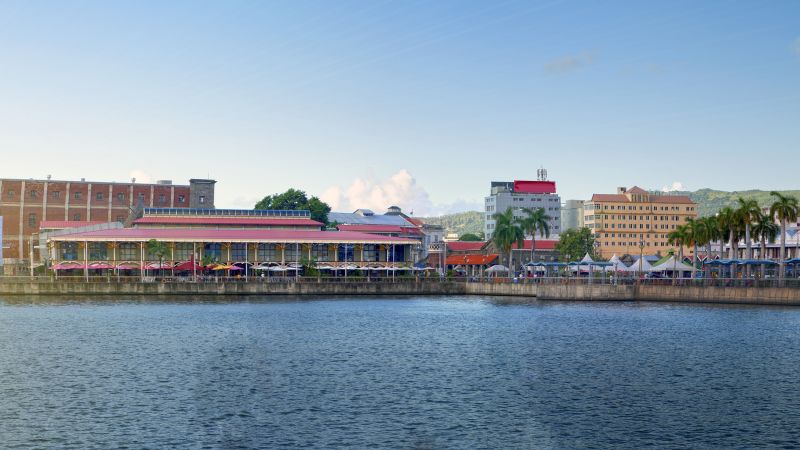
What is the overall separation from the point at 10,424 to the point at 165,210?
12916cm

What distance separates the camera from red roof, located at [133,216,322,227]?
520 feet

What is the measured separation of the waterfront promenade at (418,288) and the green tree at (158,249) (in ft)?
22.9

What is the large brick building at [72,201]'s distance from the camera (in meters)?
181

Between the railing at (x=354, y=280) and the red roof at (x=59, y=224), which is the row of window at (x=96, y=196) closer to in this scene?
the red roof at (x=59, y=224)

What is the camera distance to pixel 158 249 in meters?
139

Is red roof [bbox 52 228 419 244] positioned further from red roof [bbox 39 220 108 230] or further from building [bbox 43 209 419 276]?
red roof [bbox 39 220 108 230]

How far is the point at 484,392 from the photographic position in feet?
158

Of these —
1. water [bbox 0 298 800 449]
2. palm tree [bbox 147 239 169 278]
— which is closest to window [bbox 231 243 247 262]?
palm tree [bbox 147 239 169 278]

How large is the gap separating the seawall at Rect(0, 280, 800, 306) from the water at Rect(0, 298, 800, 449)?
1273cm

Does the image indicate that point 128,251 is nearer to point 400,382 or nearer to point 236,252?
point 236,252

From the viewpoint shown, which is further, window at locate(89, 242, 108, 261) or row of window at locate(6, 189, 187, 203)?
row of window at locate(6, 189, 187, 203)

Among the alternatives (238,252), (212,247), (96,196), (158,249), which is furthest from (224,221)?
(96,196)

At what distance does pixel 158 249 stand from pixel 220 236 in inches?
414

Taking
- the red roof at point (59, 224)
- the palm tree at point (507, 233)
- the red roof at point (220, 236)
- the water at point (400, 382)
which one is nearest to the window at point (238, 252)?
the red roof at point (220, 236)
